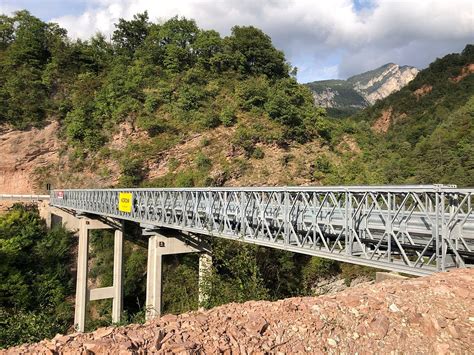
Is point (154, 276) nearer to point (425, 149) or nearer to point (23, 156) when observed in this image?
point (23, 156)

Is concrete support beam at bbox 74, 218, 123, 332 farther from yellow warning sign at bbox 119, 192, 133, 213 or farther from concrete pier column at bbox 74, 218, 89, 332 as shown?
yellow warning sign at bbox 119, 192, 133, 213

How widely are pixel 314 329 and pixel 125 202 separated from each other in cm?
1791

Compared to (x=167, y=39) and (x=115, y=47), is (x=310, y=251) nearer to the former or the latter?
(x=167, y=39)

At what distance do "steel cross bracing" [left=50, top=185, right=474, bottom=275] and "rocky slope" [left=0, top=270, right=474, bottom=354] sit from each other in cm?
231

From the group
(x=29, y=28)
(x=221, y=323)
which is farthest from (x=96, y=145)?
(x=221, y=323)

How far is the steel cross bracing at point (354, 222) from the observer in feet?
27.4

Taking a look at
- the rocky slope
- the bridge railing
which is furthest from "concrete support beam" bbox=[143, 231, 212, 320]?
the bridge railing

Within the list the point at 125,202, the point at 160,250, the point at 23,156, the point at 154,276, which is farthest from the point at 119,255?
the point at 23,156

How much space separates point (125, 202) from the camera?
2134cm

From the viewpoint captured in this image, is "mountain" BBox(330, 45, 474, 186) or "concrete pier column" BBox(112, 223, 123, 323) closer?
"concrete pier column" BBox(112, 223, 123, 323)

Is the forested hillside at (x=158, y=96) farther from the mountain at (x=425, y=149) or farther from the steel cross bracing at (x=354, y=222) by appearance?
the steel cross bracing at (x=354, y=222)

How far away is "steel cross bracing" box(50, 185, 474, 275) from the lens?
8352 mm

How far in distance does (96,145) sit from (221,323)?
1529 inches

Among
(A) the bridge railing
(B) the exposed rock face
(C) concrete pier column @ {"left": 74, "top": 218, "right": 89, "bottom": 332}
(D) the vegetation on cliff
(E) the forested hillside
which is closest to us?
(D) the vegetation on cliff
